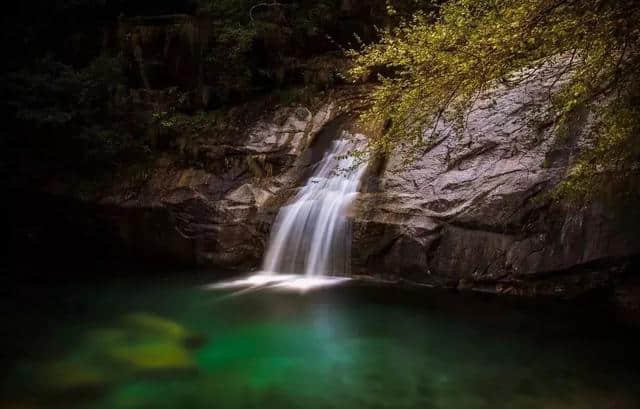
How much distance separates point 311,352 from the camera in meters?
6.41

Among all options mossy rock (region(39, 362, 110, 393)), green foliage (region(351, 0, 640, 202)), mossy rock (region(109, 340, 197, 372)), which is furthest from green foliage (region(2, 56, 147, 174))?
green foliage (region(351, 0, 640, 202))

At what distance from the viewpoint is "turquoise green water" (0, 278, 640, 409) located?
513 cm

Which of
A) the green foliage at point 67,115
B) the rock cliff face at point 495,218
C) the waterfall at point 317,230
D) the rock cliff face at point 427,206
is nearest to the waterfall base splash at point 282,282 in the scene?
the waterfall at point 317,230

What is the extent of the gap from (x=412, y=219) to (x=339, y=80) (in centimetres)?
502

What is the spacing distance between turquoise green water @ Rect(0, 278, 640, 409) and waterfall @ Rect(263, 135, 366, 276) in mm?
787

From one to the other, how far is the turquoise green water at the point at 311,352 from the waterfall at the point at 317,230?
2.58 feet

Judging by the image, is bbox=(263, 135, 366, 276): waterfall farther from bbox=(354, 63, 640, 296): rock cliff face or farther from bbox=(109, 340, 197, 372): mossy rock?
bbox=(109, 340, 197, 372): mossy rock

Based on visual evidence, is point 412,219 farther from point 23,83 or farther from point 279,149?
point 23,83

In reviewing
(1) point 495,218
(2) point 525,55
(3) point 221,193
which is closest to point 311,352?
(1) point 495,218

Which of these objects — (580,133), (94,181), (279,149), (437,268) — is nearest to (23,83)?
(94,181)

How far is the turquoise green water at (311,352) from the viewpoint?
202 inches

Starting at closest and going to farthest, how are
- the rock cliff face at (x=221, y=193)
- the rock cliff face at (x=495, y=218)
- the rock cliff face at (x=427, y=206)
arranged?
1. the rock cliff face at (x=495, y=218)
2. the rock cliff face at (x=427, y=206)
3. the rock cliff face at (x=221, y=193)

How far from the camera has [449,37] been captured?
203 inches

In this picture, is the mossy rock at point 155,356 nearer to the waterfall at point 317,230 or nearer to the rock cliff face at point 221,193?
the waterfall at point 317,230
